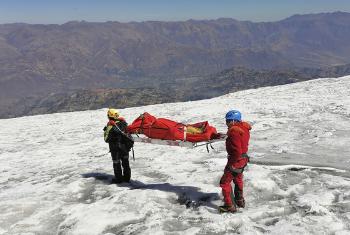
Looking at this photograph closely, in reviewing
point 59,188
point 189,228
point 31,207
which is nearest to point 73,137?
point 59,188

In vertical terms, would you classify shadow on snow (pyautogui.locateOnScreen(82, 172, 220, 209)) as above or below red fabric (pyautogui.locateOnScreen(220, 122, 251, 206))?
below

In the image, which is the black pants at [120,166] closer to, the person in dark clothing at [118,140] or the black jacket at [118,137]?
the person in dark clothing at [118,140]

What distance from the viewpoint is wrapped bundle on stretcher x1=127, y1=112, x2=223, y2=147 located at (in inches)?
460

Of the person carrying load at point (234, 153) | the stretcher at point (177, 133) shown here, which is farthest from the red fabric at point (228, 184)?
the stretcher at point (177, 133)

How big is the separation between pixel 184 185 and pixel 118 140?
249 cm

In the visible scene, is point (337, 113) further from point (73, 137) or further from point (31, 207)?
Answer: point (31, 207)

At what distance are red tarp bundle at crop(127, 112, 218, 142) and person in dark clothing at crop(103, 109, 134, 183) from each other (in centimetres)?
41

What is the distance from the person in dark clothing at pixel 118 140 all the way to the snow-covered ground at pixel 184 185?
0.44m

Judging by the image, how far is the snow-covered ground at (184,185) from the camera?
935 cm

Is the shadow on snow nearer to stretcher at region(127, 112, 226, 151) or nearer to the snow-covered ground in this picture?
the snow-covered ground

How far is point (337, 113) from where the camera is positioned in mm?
22422

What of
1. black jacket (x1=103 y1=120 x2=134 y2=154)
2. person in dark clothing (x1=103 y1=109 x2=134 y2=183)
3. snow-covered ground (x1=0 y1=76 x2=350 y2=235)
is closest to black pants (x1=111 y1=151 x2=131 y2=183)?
person in dark clothing (x1=103 y1=109 x2=134 y2=183)

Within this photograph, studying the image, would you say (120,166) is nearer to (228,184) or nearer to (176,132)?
(176,132)


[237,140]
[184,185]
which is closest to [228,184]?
[237,140]
